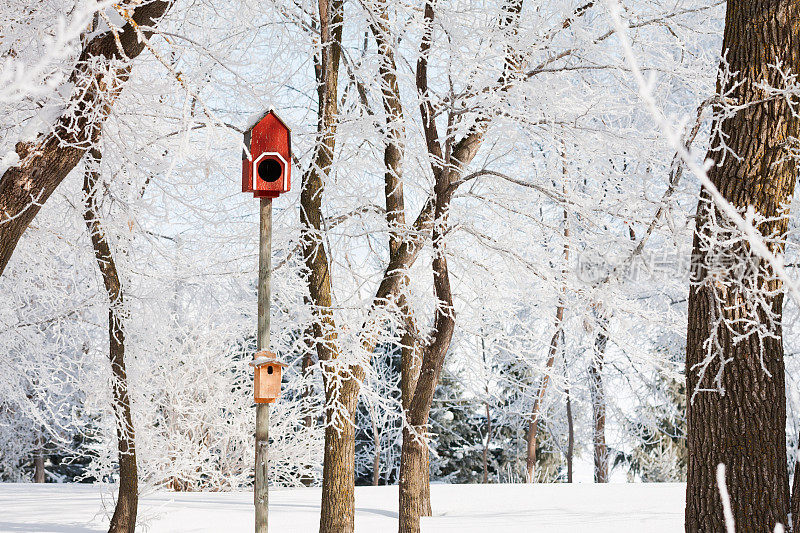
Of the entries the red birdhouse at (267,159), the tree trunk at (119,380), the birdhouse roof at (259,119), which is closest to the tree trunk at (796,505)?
the red birdhouse at (267,159)

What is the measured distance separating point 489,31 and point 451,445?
1612 centimetres

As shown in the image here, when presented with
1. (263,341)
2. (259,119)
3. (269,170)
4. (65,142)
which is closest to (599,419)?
(263,341)

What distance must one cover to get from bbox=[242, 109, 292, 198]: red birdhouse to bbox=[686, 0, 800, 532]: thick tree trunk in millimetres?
2451

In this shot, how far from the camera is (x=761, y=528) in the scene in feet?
11.0

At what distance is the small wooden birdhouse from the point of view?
4.36 m

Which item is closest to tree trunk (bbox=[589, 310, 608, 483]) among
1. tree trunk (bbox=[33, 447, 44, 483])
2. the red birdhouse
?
the red birdhouse

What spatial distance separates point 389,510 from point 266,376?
4872mm

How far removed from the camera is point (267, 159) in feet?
15.6

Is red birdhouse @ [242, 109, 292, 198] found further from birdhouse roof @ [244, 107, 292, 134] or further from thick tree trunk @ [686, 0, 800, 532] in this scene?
thick tree trunk @ [686, 0, 800, 532]

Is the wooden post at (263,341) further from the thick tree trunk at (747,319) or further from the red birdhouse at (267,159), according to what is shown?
the thick tree trunk at (747,319)

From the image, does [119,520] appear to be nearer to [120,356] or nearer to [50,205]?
[120,356]

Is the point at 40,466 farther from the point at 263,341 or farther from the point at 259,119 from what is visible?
the point at 259,119

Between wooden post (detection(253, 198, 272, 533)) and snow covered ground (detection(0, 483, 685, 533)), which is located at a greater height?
wooden post (detection(253, 198, 272, 533))

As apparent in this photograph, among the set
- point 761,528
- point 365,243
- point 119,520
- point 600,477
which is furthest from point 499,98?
point 600,477
